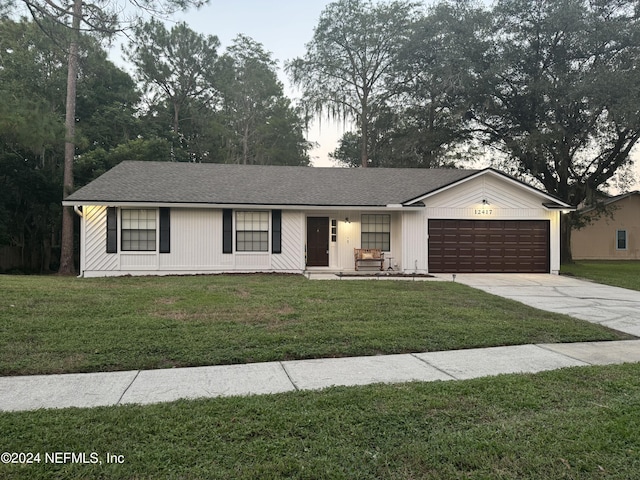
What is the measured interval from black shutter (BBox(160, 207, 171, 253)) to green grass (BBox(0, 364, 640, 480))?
34.1 feet

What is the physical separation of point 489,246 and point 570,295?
4588 mm

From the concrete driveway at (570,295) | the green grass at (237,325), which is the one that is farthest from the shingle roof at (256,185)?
the green grass at (237,325)

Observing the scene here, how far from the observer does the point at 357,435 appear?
9.34ft

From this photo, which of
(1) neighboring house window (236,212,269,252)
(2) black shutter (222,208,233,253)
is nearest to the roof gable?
(1) neighboring house window (236,212,269,252)

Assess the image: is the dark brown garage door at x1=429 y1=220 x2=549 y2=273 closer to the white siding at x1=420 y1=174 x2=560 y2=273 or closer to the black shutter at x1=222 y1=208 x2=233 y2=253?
the white siding at x1=420 y1=174 x2=560 y2=273

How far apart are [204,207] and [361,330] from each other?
28.5 feet

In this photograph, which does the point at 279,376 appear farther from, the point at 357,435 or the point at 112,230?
the point at 112,230

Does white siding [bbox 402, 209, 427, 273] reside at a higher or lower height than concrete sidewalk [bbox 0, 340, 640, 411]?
higher

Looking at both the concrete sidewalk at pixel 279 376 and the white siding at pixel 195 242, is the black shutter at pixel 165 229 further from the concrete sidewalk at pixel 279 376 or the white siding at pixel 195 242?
the concrete sidewalk at pixel 279 376

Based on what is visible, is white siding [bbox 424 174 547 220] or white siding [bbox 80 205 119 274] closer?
white siding [bbox 80 205 119 274]

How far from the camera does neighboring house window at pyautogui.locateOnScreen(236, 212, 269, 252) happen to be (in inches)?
539

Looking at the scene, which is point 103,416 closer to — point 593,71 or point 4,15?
point 4,15

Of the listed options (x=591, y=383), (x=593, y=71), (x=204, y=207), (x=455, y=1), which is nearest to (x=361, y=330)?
(x=591, y=383)

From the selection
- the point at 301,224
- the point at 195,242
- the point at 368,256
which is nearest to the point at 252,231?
the point at 301,224
